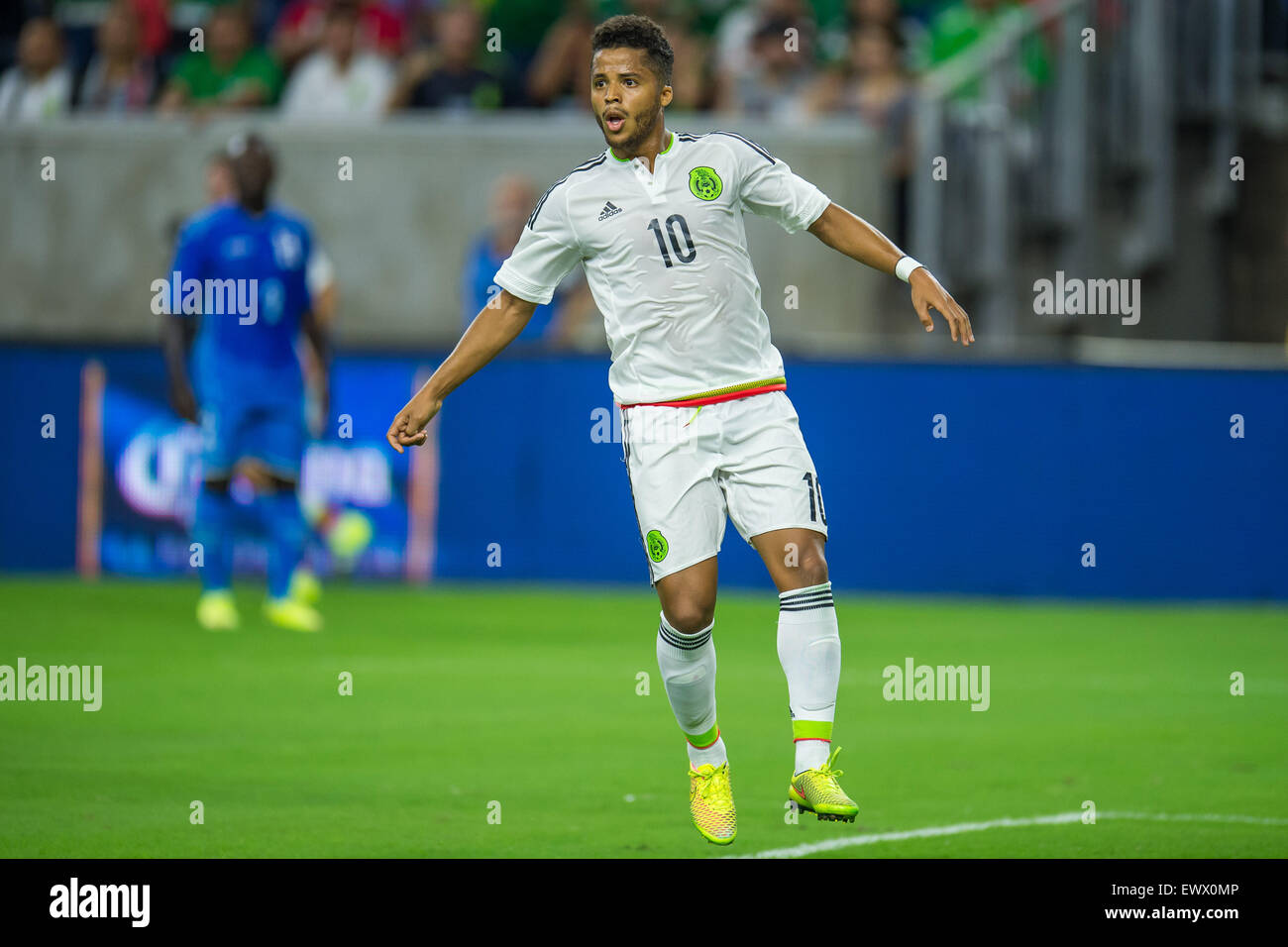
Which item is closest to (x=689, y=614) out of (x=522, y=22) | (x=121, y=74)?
(x=121, y=74)

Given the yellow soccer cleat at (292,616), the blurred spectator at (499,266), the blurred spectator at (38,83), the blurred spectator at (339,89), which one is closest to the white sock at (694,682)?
the yellow soccer cleat at (292,616)

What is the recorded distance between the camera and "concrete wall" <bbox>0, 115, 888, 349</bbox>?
17.3 m

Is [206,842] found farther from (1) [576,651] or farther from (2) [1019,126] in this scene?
(2) [1019,126]

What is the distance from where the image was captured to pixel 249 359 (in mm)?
12891

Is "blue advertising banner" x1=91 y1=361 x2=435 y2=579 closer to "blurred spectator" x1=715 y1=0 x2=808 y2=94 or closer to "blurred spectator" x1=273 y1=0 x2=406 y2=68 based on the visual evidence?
"blurred spectator" x1=273 y1=0 x2=406 y2=68

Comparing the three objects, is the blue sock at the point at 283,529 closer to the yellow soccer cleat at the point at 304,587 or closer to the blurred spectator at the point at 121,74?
the yellow soccer cleat at the point at 304,587

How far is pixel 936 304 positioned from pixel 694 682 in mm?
1491

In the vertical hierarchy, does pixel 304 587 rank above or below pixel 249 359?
below

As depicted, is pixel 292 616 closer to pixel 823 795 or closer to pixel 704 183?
pixel 704 183

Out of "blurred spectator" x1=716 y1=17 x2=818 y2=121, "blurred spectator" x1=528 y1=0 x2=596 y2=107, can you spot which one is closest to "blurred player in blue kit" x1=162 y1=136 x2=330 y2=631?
"blurred spectator" x1=528 y1=0 x2=596 y2=107

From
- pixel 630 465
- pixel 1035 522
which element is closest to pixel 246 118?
pixel 1035 522

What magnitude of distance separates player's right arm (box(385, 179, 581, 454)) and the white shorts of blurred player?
54 centimetres

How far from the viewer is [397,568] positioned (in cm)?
1541

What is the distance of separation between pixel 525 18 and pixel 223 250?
300 inches
